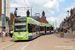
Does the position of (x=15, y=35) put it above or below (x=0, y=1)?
below

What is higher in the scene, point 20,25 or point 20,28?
point 20,25

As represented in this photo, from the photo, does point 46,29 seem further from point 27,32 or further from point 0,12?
point 27,32

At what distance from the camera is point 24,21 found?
682 inches

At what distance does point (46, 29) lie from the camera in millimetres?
36531

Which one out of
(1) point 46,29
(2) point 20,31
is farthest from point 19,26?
(1) point 46,29

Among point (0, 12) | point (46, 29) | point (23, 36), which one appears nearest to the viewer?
point (23, 36)

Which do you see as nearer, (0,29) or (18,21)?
(18,21)

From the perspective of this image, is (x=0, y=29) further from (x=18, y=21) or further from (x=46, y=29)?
(x=18, y=21)

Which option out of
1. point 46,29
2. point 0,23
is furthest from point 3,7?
point 46,29

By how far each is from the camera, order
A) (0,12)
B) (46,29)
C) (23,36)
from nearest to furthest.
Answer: (23,36), (0,12), (46,29)

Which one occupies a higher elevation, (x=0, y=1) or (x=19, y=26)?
(x=0, y=1)

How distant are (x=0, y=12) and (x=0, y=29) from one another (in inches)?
181

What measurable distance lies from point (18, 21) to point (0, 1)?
1787cm

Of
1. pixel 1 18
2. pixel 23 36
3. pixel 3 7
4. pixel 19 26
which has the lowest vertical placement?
pixel 23 36
